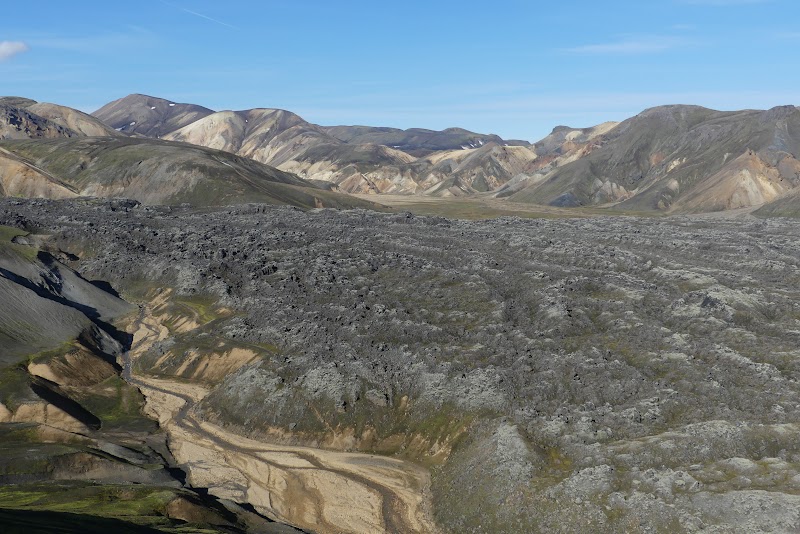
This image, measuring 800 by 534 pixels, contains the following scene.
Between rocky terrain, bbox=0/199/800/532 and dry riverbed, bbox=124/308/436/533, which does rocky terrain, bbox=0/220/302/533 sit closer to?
dry riverbed, bbox=124/308/436/533

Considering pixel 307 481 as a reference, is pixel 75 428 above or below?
above

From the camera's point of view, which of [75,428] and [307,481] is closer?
[307,481]

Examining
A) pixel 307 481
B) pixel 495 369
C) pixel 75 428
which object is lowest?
pixel 307 481

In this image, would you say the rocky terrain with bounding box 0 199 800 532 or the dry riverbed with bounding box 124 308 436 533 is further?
the dry riverbed with bounding box 124 308 436 533

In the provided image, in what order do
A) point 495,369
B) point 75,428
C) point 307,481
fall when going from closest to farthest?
point 307,481
point 75,428
point 495,369

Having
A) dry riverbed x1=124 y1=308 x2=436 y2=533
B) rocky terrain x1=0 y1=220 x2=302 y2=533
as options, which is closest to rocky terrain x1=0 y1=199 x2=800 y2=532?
dry riverbed x1=124 y1=308 x2=436 y2=533

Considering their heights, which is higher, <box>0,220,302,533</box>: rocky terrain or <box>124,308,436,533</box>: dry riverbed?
<box>0,220,302,533</box>: rocky terrain

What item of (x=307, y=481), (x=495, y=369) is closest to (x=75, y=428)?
(x=307, y=481)

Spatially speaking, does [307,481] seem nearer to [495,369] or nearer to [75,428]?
[495,369]

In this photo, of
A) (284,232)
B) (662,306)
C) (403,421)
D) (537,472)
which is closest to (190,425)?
(403,421)

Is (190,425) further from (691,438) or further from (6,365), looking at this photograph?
(691,438)
